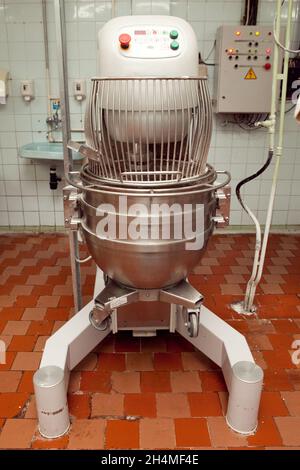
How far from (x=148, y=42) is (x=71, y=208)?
0.53 meters

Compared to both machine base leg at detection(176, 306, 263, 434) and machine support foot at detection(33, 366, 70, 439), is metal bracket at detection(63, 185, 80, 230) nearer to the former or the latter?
machine support foot at detection(33, 366, 70, 439)

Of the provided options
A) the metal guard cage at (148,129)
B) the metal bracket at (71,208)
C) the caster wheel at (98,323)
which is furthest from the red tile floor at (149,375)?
the metal guard cage at (148,129)

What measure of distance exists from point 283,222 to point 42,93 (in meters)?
1.95

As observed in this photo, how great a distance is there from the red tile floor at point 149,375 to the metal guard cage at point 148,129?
82cm

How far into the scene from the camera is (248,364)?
49.6 inches

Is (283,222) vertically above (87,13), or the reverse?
(87,13)

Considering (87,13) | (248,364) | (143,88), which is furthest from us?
(87,13)

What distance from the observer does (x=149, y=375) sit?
1530 mm

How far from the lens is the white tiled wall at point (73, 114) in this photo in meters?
2.42

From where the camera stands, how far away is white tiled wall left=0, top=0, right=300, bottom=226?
2.42m

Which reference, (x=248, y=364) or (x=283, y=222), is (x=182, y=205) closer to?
(x=248, y=364)

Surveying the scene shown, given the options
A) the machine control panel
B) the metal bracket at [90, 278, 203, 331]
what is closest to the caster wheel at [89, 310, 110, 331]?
the metal bracket at [90, 278, 203, 331]

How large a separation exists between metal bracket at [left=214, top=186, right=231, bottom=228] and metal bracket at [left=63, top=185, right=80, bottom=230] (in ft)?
1.47

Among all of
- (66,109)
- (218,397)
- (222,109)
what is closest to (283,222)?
(222,109)
